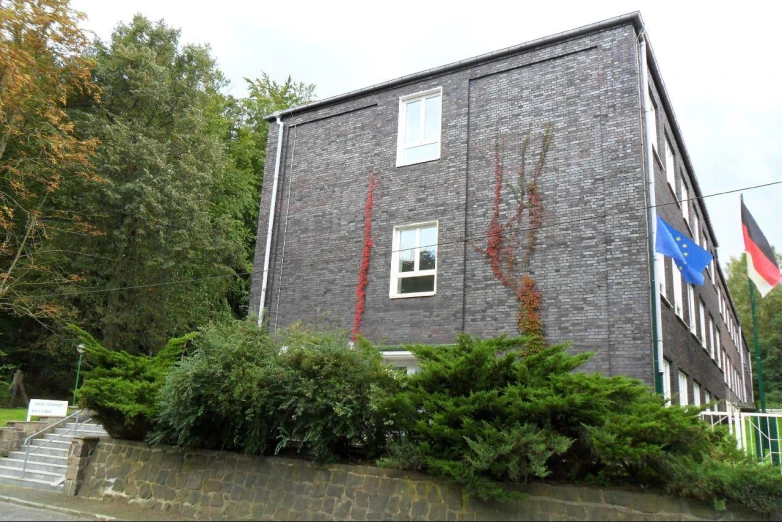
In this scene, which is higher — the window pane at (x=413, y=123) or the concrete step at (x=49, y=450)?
the window pane at (x=413, y=123)

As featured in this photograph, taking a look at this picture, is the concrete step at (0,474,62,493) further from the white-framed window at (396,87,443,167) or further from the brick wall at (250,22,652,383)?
the white-framed window at (396,87,443,167)

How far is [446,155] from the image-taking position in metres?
14.7

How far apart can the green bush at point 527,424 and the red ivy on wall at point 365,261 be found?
21.9 feet

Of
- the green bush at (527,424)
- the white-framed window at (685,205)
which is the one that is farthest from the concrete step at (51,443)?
the white-framed window at (685,205)

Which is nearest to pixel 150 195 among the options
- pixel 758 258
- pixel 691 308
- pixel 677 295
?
pixel 677 295

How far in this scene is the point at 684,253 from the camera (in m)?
11.8

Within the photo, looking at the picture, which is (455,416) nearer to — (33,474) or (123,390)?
(123,390)

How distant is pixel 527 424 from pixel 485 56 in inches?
404

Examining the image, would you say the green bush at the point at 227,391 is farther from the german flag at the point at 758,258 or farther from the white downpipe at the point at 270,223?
the german flag at the point at 758,258

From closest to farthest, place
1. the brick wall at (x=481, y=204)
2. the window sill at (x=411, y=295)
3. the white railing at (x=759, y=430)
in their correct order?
the white railing at (x=759, y=430) < the brick wall at (x=481, y=204) < the window sill at (x=411, y=295)

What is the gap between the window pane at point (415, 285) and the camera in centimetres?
1404

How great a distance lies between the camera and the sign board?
1473 cm

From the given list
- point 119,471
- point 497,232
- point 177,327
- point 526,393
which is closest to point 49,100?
point 177,327

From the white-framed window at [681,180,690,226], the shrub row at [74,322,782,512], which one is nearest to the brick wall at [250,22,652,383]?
the shrub row at [74,322,782,512]
